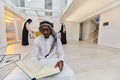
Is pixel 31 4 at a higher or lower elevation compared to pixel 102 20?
higher

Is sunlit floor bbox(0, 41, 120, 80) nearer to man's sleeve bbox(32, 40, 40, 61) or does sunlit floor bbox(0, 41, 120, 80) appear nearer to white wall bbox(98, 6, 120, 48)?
man's sleeve bbox(32, 40, 40, 61)

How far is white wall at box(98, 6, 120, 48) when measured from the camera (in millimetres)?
4874

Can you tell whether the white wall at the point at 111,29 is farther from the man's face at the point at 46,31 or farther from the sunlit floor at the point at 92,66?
the man's face at the point at 46,31

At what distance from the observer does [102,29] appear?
20.3 feet

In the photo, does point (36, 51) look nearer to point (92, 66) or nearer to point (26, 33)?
point (92, 66)

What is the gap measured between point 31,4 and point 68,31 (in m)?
6.49

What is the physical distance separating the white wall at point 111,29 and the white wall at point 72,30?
455 cm

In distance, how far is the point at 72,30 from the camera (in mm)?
10766

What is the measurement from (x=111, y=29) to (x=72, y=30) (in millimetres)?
5692

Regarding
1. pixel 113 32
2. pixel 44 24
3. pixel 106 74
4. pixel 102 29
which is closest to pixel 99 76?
pixel 106 74

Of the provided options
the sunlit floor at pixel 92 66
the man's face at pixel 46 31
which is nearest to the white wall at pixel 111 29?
the sunlit floor at pixel 92 66

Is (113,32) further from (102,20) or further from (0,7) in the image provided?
(0,7)

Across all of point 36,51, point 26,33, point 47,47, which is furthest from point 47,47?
point 26,33

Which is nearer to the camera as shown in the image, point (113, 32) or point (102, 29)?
point (113, 32)
